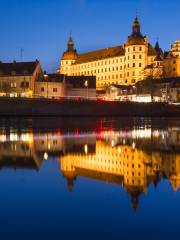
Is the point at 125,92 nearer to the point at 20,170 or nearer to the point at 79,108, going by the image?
the point at 79,108

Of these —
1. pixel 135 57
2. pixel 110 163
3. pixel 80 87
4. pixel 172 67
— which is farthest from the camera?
pixel 135 57

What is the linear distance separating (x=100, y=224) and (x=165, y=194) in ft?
9.14

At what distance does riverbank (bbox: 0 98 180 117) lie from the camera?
75.5 m

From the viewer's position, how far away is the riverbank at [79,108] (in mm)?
75500

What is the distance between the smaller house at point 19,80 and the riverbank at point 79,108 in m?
14.0

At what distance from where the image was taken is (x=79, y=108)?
8356 cm

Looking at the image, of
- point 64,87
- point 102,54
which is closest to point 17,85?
point 64,87

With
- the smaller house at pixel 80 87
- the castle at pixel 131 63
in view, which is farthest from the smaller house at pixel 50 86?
the castle at pixel 131 63

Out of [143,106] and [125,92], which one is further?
[125,92]

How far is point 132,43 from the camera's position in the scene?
154m

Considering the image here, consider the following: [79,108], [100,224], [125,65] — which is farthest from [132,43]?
[100,224]

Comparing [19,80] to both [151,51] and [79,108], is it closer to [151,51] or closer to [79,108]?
[79,108]

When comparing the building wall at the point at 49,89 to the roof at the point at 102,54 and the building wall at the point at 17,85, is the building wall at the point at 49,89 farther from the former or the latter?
the roof at the point at 102,54

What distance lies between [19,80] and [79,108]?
18.4m
